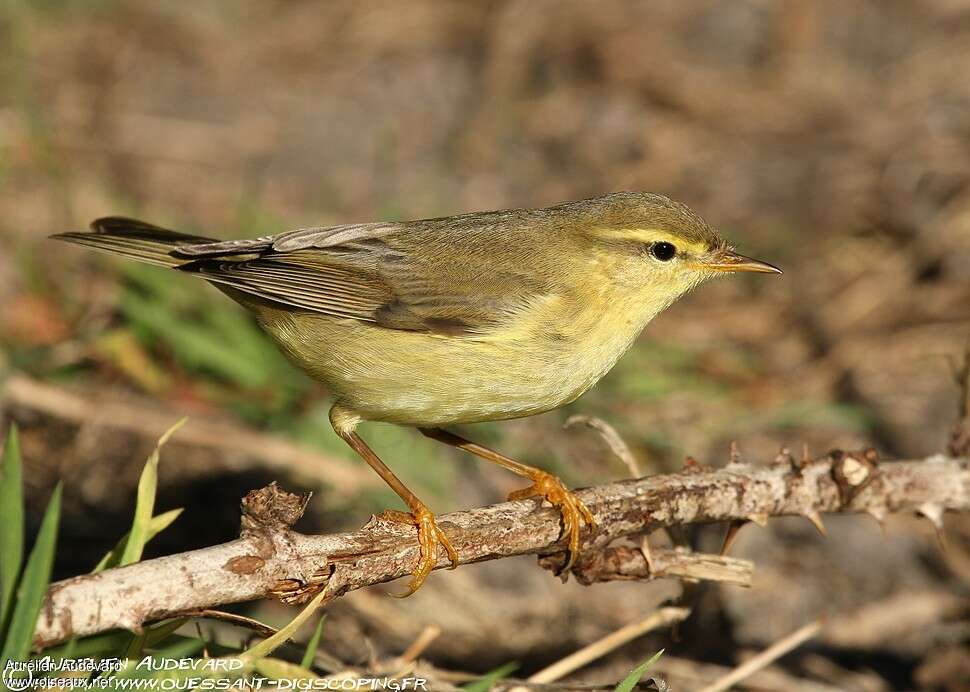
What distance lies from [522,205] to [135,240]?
13.0ft

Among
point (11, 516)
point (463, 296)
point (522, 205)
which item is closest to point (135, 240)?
point (463, 296)

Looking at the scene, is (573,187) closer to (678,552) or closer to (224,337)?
(224,337)

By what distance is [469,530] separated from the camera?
3.13 meters

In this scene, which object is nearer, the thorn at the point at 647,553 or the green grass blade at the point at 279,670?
the green grass blade at the point at 279,670

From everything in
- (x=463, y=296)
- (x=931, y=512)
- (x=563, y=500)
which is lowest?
(x=563, y=500)

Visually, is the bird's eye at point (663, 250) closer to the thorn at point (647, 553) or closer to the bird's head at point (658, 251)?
the bird's head at point (658, 251)

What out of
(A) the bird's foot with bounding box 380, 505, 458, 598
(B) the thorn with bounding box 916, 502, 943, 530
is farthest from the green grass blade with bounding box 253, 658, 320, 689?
(B) the thorn with bounding box 916, 502, 943, 530

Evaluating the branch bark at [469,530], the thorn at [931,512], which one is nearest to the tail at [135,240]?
the branch bark at [469,530]

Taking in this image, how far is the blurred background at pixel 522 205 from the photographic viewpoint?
4930 millimetres

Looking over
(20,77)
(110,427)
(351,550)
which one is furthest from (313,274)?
(20,77)

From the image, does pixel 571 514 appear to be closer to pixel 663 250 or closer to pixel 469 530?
pixel 469 530

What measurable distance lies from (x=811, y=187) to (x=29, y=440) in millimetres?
5483

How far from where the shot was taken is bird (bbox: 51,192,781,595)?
361cm

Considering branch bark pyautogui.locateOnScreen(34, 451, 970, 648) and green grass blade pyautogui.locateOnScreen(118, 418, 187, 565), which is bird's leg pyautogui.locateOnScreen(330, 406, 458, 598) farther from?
green grass blade pyautogui.locateOnScreen(118, 418, 187, 565)
